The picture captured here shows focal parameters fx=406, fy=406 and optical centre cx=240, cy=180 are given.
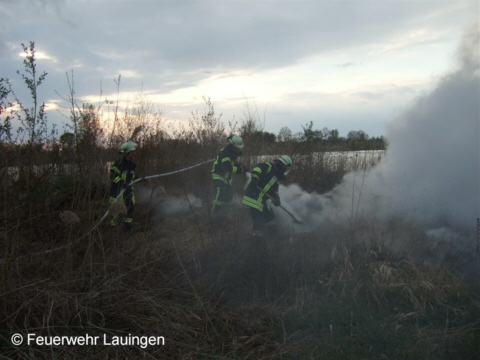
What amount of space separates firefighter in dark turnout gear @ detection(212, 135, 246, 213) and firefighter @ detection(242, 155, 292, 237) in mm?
1147

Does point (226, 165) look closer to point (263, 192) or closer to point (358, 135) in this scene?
point (263, 192)

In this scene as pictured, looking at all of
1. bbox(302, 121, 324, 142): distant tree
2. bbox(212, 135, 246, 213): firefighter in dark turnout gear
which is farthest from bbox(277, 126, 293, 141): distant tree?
bbox(212, 135, 246, 213): firefighter in dark turnout gear

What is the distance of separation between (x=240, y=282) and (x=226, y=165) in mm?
3501

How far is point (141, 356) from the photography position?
3303 mm

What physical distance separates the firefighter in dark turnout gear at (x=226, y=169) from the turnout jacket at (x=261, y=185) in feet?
3.69

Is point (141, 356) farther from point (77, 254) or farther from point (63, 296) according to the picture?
point (77, 254)

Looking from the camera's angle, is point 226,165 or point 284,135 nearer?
point 226,165

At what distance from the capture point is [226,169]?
8203 millimetres

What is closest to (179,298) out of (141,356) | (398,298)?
(141,356)

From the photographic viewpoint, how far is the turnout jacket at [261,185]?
22.9 feet

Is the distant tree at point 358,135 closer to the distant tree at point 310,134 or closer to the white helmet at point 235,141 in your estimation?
the distant tree at point 310,134

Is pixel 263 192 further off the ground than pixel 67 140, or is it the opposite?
pixel 67 140

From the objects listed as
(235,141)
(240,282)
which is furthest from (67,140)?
(235,141)

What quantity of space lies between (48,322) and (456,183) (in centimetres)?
716
